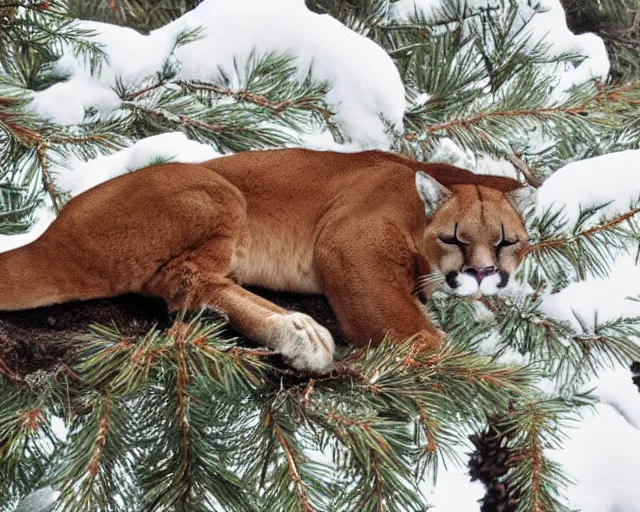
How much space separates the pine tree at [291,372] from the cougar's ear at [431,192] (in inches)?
11.3

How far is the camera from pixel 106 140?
2.36 meters

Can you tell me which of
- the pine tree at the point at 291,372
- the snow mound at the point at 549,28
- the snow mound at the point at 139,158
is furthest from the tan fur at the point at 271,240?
the snow mound at the point at 549,28

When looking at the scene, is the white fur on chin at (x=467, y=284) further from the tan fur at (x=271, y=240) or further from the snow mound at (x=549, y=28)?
the snow mound at (x=549, y=28)

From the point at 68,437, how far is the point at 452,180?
4.14ft

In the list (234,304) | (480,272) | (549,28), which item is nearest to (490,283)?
(480,272)

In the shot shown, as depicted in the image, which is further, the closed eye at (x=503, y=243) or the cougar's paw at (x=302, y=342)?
the closed eye at (x=503, y=243)

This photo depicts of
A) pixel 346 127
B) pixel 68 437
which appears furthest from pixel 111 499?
pixel 346 127

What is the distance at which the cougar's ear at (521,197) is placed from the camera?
7.59 feet

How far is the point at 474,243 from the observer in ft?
7.00

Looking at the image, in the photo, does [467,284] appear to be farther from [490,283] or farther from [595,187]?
[595,187]

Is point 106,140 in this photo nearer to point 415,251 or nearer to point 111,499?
point 415,251

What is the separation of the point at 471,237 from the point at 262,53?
753mm

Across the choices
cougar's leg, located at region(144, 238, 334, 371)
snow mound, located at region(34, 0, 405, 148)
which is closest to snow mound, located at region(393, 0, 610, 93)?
snow mound, located at region(34, 0, 405, 148)

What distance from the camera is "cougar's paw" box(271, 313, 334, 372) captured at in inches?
71.0
